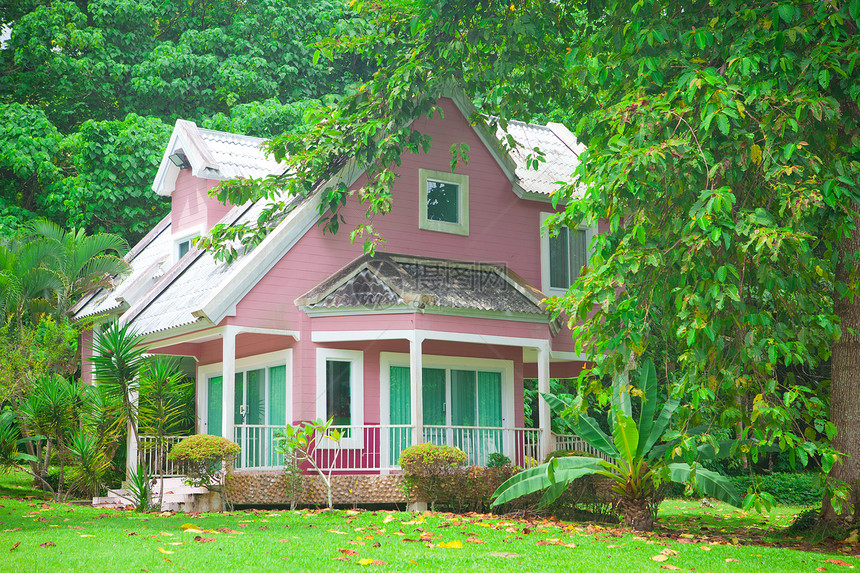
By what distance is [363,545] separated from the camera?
9.75m

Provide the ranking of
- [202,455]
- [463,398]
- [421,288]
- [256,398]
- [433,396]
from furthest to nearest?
1. [463,398]
2. [256,398]
3. [433,396]
4. [421,288]
5. [202,455]

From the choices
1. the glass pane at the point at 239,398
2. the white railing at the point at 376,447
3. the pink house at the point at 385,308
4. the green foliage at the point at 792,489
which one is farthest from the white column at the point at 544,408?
the green foliage at the point at 792,489

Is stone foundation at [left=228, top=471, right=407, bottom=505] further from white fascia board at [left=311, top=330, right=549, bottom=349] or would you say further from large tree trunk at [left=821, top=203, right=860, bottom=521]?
large tree trunk at [left=821, top=203, right=860, bottom=521]

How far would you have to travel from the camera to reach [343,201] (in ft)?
55.0

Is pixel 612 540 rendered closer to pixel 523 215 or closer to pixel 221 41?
pixel 523 215

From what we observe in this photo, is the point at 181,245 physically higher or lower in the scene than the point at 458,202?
lower

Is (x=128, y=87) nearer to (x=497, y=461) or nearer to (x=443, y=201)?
(x=443, y=201)

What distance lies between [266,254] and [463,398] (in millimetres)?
5121

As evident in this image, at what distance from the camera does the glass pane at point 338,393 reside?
16.5 m

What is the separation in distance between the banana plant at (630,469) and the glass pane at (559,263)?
20.9 ft

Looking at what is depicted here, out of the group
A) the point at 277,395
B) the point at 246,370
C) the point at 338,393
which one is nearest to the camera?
the point at 338,393

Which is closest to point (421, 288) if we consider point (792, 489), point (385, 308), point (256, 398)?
point (385, 308)

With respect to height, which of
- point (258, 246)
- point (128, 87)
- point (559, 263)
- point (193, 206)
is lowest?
point (258, 246)

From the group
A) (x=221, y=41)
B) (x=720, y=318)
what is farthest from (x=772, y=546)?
(x=221, y=41)
